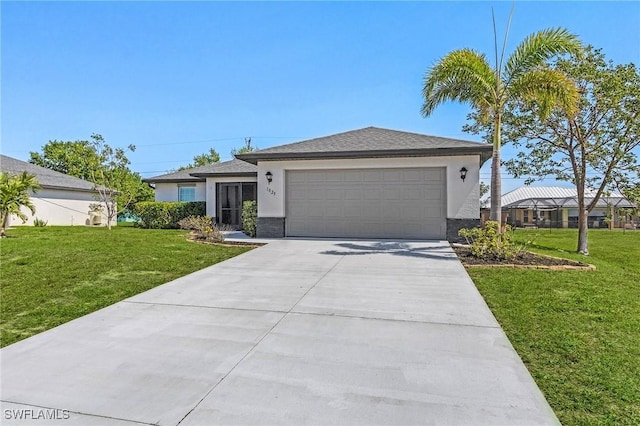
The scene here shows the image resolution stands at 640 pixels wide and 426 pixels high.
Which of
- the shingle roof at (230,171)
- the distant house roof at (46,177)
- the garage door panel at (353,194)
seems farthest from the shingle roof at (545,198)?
the distant house roof at (46,177)

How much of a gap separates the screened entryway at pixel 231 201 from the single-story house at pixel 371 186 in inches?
127

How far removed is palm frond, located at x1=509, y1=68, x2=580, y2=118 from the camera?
8.38m

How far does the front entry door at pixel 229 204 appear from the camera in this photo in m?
16.1

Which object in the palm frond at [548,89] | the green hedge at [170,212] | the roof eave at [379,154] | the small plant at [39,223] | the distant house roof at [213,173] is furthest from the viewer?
the small plant at [39,223]

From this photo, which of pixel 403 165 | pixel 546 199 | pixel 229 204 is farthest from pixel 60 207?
pixel 546 199

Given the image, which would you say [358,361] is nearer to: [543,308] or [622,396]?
[622,396]

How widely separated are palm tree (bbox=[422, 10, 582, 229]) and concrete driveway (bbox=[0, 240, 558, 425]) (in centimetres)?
598

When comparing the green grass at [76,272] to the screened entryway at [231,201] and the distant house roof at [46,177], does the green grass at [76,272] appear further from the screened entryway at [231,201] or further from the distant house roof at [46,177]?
the distant house roof at [46,177]

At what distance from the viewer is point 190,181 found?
17938 millimetres

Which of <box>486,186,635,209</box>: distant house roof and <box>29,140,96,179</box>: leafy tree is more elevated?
<box>29,140,96,179</box>: leafy tree

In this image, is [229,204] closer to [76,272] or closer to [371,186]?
[371,186]

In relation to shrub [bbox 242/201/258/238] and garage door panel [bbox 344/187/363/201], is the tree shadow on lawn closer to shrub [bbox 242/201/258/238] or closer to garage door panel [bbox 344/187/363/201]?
garage door panel [bbox 344/187/363/201]

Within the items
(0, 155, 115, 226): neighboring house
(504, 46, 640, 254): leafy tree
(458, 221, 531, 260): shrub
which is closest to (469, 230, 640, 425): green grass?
(458, 221, 531, 260): shrub

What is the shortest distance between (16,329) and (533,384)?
568cm
